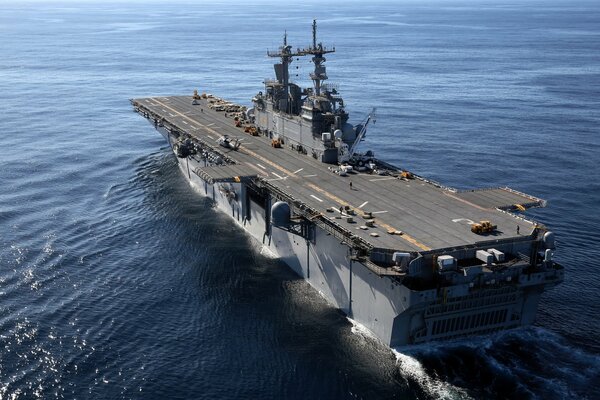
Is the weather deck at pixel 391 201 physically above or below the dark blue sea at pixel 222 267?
above

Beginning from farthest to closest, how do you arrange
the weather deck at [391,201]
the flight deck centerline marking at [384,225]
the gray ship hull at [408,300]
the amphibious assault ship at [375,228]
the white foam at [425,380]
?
1. the weather deck at [391,201]
2. the flight deck centerline marking at [384,225]
3. the amphibious assault ship at [375,228]
4. the gray ship hull at [408,300]
5. the white foam at [425,380]

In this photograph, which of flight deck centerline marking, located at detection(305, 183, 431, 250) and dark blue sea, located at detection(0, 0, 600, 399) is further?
flight deck centerline marking, located at detection(305, 183, 431, 250)

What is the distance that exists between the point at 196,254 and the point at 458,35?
554 feet

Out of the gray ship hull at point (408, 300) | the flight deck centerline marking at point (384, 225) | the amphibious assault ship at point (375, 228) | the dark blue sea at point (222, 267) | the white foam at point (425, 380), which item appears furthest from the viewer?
the flight deck centerline marking at point (384, 225)

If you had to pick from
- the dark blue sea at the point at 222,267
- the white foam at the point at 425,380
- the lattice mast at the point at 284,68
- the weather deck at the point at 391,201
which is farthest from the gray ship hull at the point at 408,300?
the lattice mast at the point at 284,68

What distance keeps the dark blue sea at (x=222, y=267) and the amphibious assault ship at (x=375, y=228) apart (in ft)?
4.74

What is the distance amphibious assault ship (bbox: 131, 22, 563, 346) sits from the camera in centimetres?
3250

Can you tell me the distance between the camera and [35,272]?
42.2m

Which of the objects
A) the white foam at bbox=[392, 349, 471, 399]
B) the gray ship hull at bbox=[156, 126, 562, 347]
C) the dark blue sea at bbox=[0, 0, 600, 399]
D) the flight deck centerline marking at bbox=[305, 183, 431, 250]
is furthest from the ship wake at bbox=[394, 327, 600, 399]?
the flight deck centerline marking at bbox=[305, 183, 431, 250]

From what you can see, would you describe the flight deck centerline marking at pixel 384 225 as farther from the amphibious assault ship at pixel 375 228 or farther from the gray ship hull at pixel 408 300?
the gray ship hull at pixel 408 300

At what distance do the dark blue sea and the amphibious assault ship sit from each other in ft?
4.74

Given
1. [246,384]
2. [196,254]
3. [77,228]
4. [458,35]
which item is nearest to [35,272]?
[77,228]

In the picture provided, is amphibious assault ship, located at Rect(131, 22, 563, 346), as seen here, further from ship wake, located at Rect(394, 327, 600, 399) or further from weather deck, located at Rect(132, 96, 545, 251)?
ship wake, located at Rect(394, 327, 600, 399)

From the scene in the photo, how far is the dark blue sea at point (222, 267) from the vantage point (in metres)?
31.2
